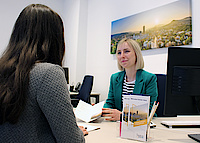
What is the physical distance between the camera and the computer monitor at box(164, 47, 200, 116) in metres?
0.99

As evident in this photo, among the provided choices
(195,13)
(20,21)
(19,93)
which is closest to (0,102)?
(19,93)

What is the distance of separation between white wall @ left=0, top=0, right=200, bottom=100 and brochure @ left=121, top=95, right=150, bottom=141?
2761mm

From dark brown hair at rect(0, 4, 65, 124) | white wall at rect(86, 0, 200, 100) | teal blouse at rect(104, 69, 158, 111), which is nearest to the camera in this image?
dark brown hair at rect(0, 4, 65, 124)

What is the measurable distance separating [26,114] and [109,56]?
11.0 ft

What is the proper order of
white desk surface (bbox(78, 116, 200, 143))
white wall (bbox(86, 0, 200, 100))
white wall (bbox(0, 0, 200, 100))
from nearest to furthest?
white desk surface (bbox(78, 116, 200, 143)), white wall (bbox(86, 0, 200, 100)), white wall (bbox(0, 0, 200, 100))

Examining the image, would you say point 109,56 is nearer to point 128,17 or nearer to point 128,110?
point 128,17

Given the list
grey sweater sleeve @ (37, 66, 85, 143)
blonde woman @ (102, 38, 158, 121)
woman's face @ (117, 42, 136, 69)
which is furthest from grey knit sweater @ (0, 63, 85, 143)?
woman's face @ (117, 42, 136, 69)

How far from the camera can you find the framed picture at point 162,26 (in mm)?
2689

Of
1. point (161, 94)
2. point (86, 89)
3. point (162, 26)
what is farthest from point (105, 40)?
point (161, 94)

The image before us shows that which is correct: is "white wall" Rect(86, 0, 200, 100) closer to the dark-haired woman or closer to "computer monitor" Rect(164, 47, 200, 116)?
"computer monitor" Rect(164, 47, 200, 116)

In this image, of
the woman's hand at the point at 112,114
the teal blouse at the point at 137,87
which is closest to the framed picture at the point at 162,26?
the teal blouse at the point at 137,87

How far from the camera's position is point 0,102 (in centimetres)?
67

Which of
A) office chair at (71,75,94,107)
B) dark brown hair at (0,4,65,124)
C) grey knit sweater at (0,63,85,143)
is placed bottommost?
office chair at (71,75,94,107)

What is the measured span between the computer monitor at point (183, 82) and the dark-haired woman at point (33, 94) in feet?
1.79
